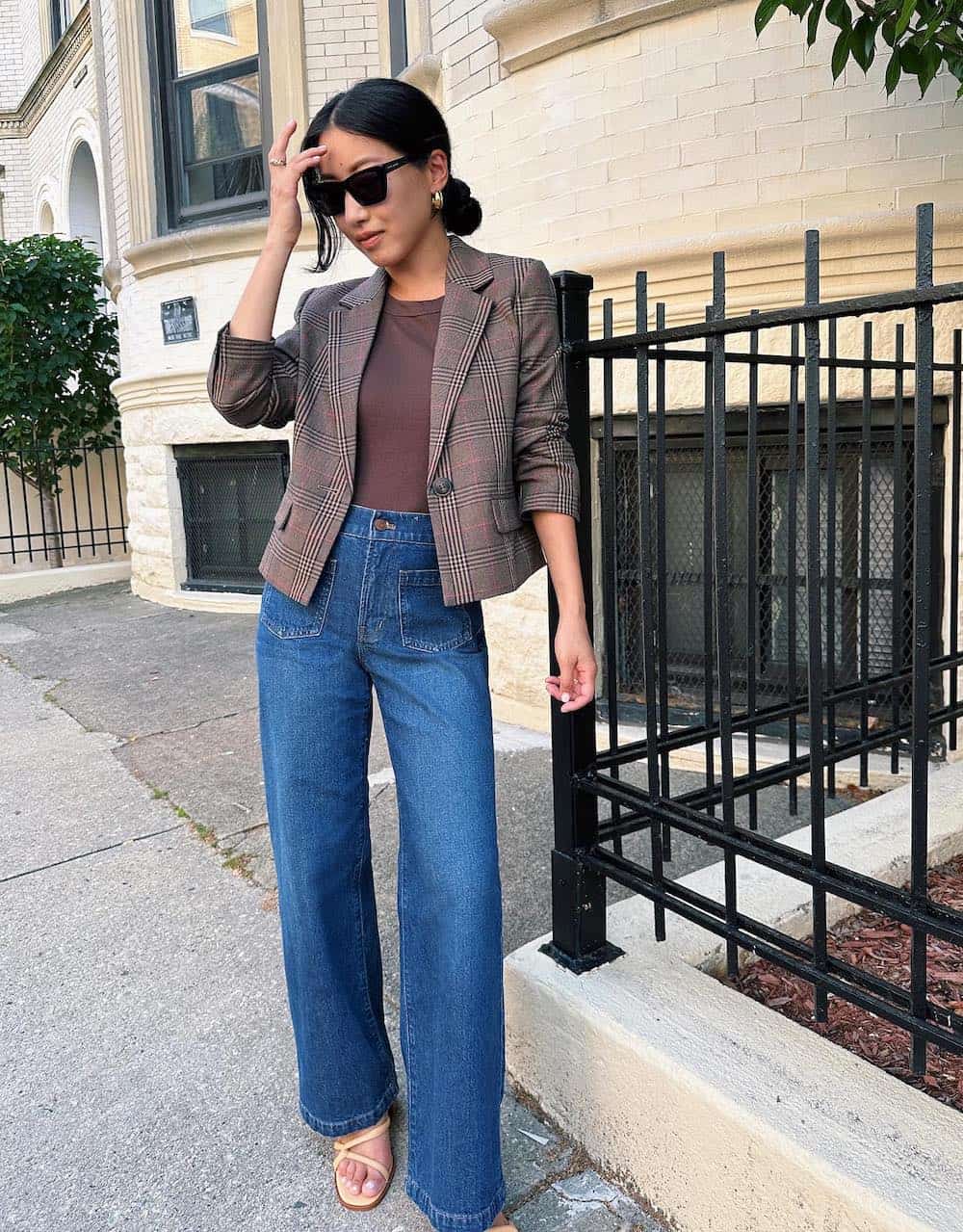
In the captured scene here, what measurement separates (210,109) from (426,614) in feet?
→ 24.9

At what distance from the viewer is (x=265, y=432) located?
303 inches

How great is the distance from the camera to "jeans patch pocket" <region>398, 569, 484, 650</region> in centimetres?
175

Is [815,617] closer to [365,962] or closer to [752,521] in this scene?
[752,521]

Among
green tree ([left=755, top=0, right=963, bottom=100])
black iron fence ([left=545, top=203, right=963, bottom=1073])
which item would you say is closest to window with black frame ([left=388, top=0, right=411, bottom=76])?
black iron fence ([left=545, top=203, right=963, bottom=1073])

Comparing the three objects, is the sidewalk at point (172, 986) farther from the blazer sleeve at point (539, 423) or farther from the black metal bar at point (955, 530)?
the blazer sleeve at point (539, 423)

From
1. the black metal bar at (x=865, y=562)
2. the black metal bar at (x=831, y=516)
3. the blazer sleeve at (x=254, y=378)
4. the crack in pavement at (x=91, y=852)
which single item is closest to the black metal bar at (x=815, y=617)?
the black metal bar at (x=831, y=516)

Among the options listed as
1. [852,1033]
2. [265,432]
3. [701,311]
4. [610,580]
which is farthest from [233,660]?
[852,1033]

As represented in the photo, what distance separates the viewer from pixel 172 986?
2666 millimetres

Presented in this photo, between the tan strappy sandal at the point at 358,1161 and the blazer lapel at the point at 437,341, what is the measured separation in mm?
1285

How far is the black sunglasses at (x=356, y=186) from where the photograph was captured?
1.70m

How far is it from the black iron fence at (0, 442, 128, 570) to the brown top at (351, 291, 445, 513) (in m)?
8.94

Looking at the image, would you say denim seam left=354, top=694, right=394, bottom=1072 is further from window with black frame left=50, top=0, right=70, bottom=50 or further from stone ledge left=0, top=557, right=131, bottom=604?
window with black frame left=50, top=0, right=70, bottom=50

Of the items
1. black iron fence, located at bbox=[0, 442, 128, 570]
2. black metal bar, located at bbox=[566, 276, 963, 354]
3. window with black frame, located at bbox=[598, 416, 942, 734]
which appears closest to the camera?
black metal bar, located at bbox=[566, 276, 963, 354]

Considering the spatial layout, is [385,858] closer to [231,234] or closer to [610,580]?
[610,580]
